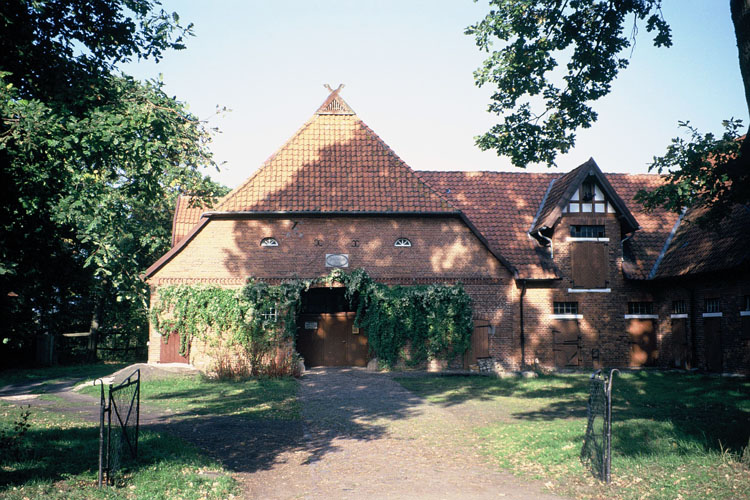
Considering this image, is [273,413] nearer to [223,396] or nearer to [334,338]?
[223,396]

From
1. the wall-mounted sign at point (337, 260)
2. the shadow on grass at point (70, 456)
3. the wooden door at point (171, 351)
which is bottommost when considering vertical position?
the shadow on grass at point (70, 456)

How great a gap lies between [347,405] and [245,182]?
38.0 ft

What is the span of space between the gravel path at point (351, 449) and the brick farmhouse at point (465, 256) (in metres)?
7.19

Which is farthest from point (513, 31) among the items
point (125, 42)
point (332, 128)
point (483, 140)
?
point (332, 128)

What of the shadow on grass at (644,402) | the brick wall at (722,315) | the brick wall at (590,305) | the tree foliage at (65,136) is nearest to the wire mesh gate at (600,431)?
the shadow on grass at (644,402)

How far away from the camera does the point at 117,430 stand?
8.33 m

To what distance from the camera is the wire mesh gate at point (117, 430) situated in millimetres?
7477

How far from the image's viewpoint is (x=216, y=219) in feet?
74.8

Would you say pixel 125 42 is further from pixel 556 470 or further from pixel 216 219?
pixel 216 219

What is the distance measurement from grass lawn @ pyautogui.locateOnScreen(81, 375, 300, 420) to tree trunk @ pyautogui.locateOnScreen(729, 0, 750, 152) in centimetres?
1042

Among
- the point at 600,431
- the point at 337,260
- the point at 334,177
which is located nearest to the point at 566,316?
the point at 337,260

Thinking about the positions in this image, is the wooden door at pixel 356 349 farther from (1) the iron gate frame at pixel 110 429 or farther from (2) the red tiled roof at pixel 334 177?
(1) the iron gate frame at pixel 110 429

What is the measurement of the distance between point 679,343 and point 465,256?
9.06m

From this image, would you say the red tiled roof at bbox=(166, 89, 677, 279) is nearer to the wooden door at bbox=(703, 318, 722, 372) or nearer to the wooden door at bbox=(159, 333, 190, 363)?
the wooden door at bbox=(703, 318, 722, 372)
